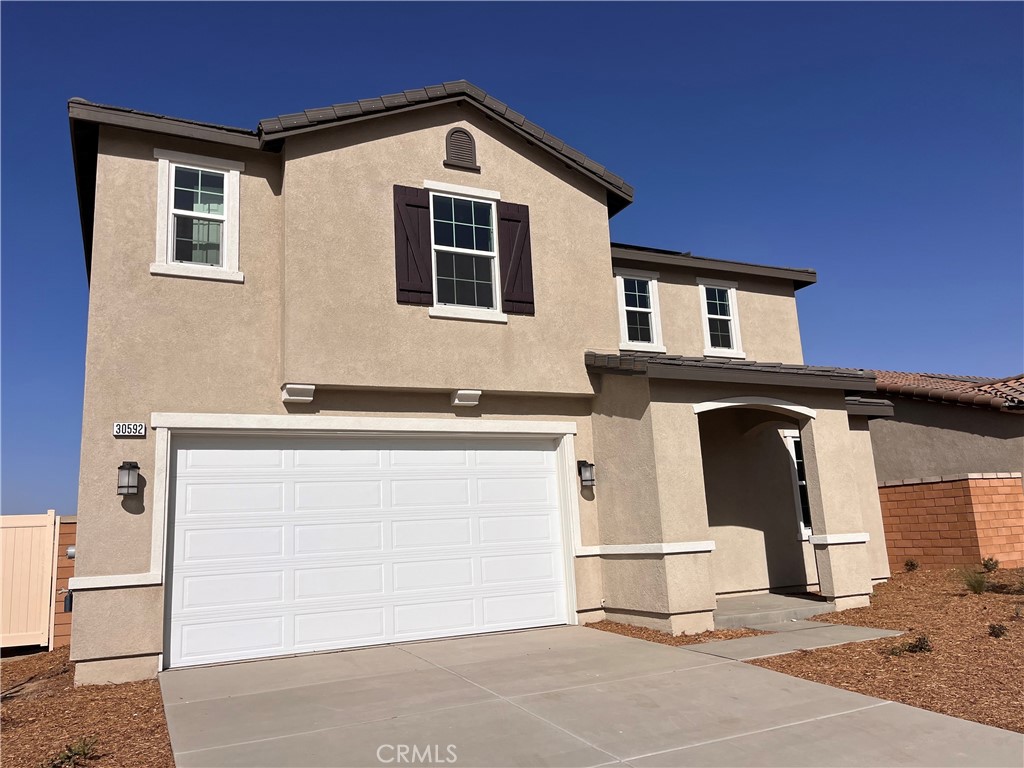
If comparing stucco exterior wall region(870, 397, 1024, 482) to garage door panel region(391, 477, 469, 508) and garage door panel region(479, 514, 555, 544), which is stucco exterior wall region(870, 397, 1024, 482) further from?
garage door panel region(391, 477, 469, 508)

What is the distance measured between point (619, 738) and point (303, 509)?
5.26 meters

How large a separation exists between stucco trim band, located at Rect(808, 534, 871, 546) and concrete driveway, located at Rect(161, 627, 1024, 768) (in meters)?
3.49

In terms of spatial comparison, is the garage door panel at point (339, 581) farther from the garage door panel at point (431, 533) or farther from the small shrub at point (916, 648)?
the small shrub at point (916, 648)

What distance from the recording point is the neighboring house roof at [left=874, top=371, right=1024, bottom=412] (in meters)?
17.0

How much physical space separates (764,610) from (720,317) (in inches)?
240

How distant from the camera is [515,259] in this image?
10.8 metres

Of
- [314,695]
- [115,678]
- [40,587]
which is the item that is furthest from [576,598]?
[40,587]

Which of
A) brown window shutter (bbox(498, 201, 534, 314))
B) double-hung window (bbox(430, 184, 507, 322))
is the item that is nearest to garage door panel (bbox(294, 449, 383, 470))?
double-hung window (bbox(430, 184, 507, 322))

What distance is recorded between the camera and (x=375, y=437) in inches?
393

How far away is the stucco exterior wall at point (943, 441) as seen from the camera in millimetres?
17109

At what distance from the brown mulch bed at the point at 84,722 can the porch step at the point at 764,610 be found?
6892mm

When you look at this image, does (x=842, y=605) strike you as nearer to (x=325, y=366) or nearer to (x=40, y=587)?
(x=325, y=366)

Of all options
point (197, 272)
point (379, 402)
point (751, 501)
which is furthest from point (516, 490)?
point (197, 272)

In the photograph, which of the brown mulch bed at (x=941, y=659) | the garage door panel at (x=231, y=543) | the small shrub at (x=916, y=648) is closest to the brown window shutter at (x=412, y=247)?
the garage door panel at (x=231, y=543)
